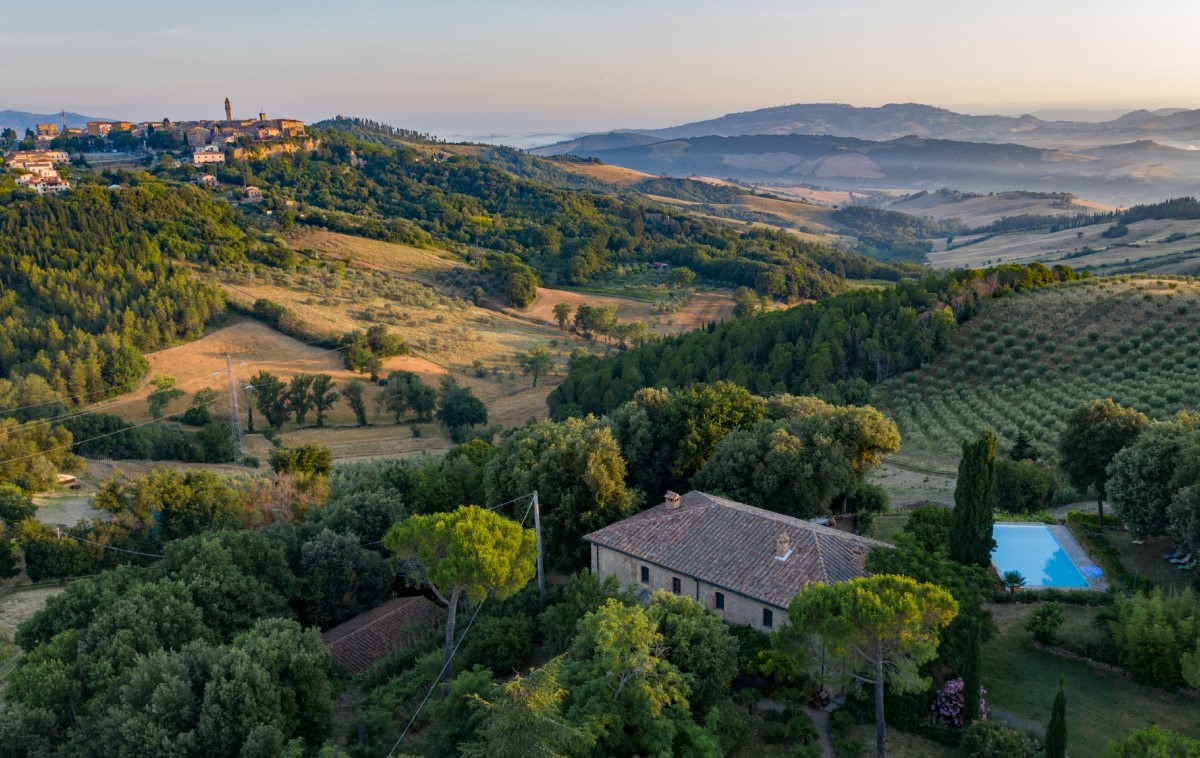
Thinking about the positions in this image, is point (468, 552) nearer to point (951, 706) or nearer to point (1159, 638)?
point (951, 706)

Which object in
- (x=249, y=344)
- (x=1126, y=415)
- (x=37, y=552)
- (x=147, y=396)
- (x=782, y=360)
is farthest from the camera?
(x=249, y=344)

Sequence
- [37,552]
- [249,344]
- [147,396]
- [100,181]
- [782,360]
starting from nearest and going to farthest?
[37,552], [782,360], [147,396], [249,344], [100,181]

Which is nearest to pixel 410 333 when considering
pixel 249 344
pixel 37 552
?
pixel 249 344

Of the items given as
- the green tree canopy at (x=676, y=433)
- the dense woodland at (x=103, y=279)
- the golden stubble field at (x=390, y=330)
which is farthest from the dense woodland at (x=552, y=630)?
the dense woodland at (x=103, y=279)

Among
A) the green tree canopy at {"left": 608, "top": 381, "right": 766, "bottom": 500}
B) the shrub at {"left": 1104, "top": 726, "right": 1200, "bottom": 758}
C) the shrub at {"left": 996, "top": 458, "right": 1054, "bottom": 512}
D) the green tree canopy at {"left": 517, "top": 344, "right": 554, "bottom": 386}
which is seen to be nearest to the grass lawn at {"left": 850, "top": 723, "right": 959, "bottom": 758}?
the shrub at {"left": 1104, "top": 726, "right": 1200, "bottom": 758}

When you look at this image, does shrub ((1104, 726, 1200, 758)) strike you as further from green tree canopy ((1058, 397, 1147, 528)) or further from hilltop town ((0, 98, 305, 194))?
hilltop town ((0, 98, 305, 194))

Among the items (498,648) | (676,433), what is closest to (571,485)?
(676,433)

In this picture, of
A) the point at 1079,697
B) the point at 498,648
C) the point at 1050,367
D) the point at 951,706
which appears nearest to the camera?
the point at 951,706

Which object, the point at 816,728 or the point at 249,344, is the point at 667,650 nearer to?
the point at 816,728

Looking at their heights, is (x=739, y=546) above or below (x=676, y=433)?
below
